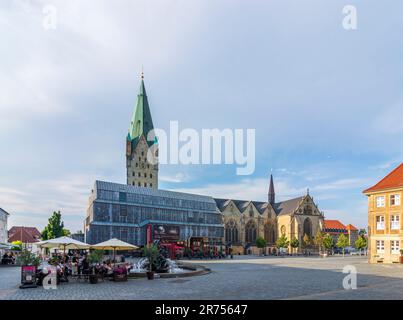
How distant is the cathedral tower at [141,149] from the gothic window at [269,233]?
34.6m

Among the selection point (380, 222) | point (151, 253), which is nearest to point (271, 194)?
point (380, 222)

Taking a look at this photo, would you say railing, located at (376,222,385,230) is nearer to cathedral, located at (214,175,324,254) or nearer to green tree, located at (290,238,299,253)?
cathedral, located at (214,175,324,254)

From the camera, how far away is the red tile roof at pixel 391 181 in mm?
46072

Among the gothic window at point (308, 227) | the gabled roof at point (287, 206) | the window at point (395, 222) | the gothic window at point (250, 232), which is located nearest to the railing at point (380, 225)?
the window at point (395, 222)

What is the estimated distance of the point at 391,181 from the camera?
156ft

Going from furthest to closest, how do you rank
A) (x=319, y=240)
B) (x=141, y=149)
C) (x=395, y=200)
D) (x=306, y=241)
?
(x=141, y=149) < (x=306, y=241) < (x=319, y=240) < (x=395, y=200)

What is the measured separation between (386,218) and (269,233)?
→ 69.0m

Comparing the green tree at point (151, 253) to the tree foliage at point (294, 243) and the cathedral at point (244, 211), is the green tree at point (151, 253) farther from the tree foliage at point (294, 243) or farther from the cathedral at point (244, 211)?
the tree foliage at point (294, 243)

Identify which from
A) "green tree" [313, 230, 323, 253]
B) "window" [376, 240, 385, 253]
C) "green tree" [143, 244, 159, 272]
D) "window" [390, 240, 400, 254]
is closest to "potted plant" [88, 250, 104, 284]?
"green tree" [143, 244, 159, 272]

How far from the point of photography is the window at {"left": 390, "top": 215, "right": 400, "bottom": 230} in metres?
45.0

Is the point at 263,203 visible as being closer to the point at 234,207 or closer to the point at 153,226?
the point at 234,207

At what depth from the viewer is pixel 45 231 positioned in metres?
74.0

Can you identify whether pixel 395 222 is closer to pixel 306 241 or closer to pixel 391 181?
pixel 391 181
